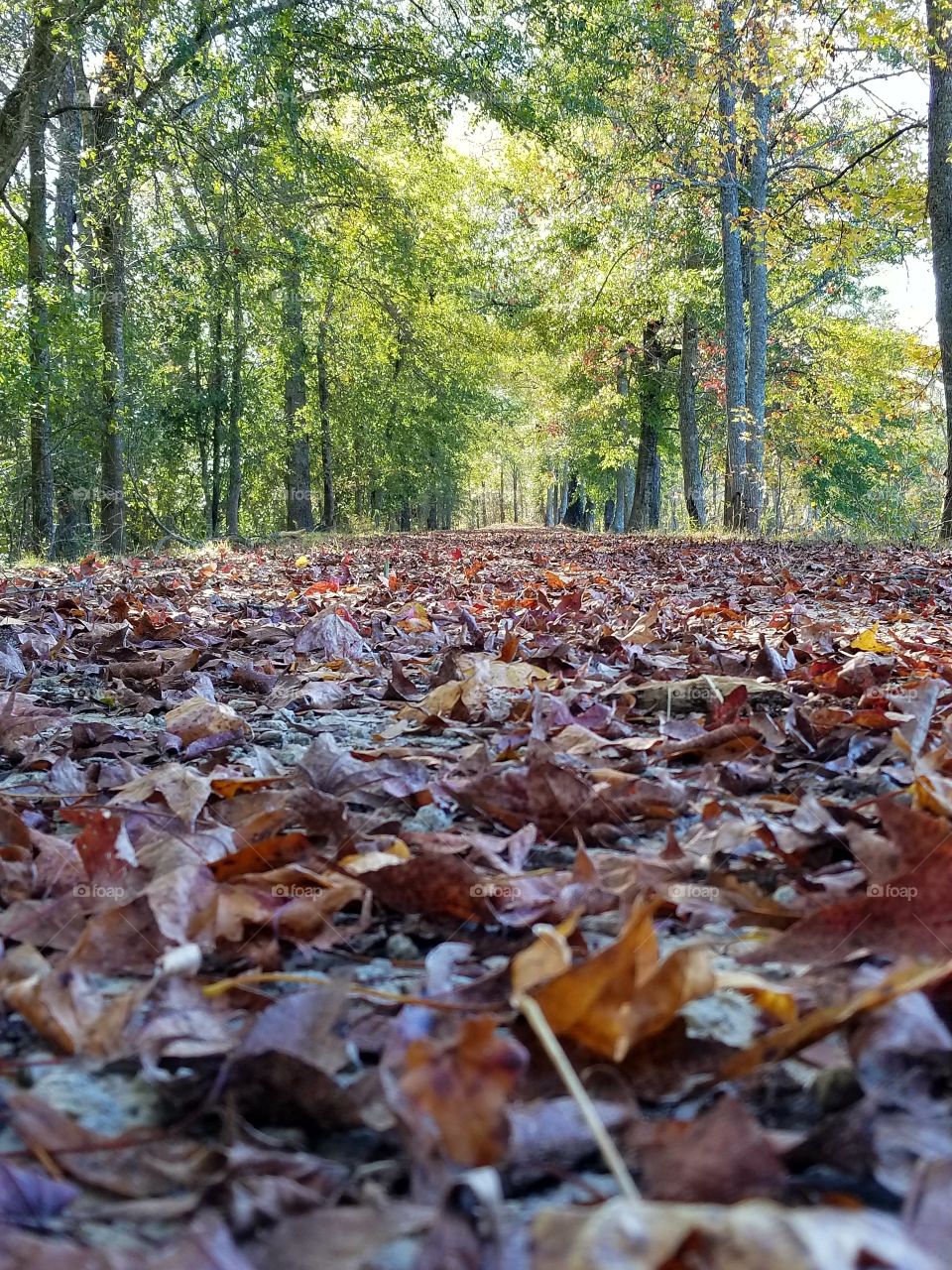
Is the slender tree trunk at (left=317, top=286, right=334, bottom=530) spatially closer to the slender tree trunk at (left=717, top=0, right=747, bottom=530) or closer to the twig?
the slender tree trunk at (left=717, top=0, right=747, bottom=530)

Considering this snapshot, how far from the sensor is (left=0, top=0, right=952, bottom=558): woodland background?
33.6 feet

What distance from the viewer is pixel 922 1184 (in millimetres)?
602

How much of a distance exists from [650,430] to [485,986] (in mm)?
23417

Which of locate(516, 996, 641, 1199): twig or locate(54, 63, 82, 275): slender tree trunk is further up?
locate(54, 63, 82, 275): slender tree trunk

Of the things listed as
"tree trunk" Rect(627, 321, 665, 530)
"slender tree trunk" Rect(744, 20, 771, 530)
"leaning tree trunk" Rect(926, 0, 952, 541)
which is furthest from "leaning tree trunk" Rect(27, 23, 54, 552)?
"tree trunk" Rect(627, 321, 665, 530)

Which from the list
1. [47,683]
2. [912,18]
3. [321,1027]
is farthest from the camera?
[912,18]

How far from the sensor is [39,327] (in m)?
10.8

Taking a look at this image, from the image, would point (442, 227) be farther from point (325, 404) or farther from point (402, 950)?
point (402, 950)

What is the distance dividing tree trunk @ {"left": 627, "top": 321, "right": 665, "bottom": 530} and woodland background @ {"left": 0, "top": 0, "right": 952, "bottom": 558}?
0.31 feet

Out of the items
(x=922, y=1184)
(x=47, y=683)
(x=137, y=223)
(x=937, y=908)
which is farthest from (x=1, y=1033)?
(x=137, y=223)

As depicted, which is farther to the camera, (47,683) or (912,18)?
(912,18)

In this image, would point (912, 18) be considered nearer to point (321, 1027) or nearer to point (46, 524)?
point (321, 1027)

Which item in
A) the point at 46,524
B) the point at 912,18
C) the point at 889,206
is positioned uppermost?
the point at 912,18

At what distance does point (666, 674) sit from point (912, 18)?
28.0ft
